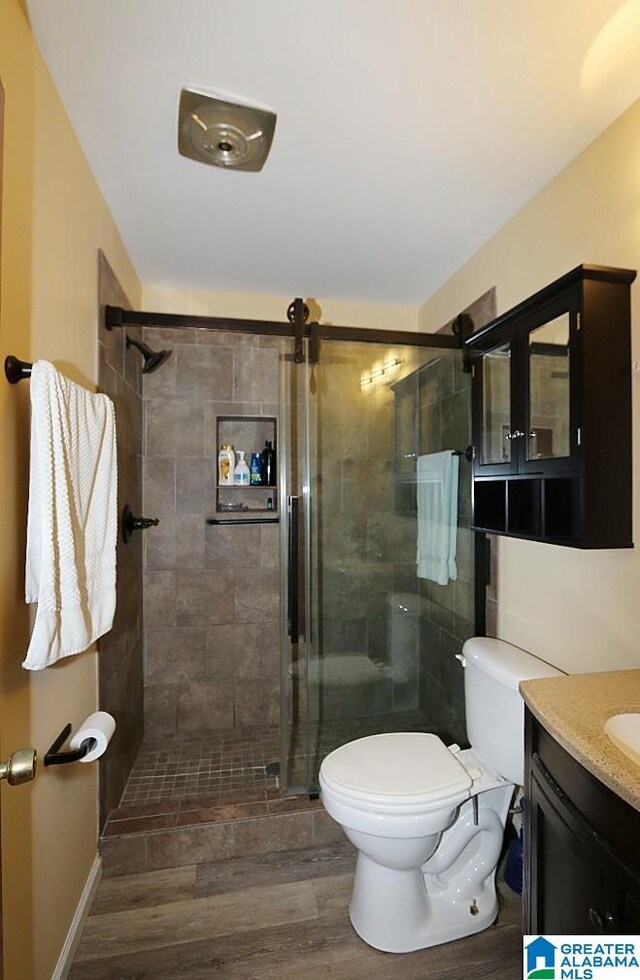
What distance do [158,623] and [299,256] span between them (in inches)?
79.8

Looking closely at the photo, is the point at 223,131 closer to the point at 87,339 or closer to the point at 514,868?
the point at 87,339

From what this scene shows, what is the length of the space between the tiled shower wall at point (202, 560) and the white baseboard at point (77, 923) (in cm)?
88

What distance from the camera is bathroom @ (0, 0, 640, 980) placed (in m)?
1.02

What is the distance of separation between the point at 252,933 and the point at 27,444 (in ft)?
5.40

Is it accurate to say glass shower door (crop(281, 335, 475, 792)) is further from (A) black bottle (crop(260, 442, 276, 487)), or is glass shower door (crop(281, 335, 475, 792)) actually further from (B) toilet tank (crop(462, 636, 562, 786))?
(A) black bottle (crop(260, 442, 276, 487))

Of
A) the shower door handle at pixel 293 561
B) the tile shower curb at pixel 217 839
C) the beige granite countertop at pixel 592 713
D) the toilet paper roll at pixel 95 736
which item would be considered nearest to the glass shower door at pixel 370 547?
the shower door handle at pixel 293 561

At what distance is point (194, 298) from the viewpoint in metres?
2.52

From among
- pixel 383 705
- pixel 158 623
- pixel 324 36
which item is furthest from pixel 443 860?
pixel 324 36

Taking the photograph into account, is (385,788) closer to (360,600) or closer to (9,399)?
(360,600)

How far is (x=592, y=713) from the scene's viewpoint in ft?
3.08

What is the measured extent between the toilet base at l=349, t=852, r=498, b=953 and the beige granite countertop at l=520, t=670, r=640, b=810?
878 mm

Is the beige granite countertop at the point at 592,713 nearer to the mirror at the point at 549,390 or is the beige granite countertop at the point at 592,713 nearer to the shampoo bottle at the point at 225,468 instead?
the mirror at the point at 549,390

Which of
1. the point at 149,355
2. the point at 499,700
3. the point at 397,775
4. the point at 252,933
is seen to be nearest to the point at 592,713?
the point at 499,700

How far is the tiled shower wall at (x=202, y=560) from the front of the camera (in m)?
2.50
